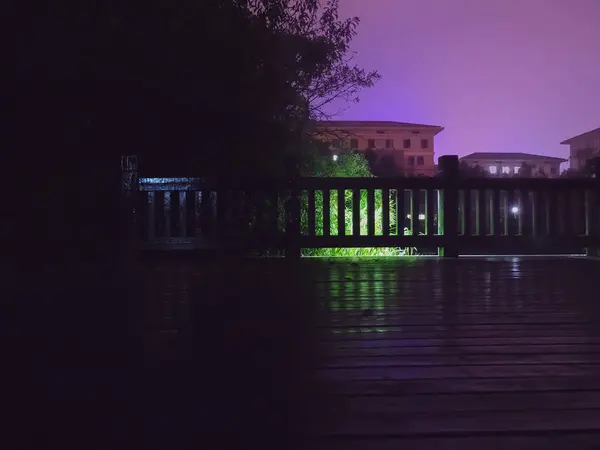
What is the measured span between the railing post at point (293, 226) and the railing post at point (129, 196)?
128cm

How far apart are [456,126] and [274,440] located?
18.8 meters

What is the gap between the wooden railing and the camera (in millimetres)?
4891

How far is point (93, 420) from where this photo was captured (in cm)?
112

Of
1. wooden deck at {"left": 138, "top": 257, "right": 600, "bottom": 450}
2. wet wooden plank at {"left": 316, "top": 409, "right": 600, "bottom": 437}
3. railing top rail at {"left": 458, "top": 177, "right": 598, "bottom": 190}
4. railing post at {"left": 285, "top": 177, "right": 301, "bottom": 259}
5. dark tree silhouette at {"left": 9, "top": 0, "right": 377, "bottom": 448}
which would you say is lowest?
wet wooden plank at {"left": 316, "top": 409, "right": 600, "bottom": 437}

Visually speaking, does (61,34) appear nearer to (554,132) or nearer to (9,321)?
Answer: (9,321)

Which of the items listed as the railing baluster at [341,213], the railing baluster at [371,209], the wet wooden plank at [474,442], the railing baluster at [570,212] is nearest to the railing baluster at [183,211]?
the railing baluster at [341,213]

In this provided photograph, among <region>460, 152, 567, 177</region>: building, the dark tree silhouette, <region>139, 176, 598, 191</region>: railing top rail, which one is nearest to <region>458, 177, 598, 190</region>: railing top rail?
<region>139, 176, 598, 191</region>: railing top rail

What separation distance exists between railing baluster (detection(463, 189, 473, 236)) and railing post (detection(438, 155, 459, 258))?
0.10 meters

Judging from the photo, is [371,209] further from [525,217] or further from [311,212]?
[525,217]

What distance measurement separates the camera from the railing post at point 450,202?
16.7ft

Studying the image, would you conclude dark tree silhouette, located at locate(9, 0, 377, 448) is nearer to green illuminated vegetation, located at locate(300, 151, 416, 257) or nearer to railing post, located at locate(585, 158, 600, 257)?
green illuminated vegetation, located at locate(300, 151, 416, 257)

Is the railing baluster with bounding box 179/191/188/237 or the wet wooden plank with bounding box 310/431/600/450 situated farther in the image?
the railing baluster with bounding box 179/191/188/237

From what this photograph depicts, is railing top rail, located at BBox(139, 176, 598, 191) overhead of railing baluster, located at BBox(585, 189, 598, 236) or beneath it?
overhead

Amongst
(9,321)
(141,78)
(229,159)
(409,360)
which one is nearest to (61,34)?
(141,78)
